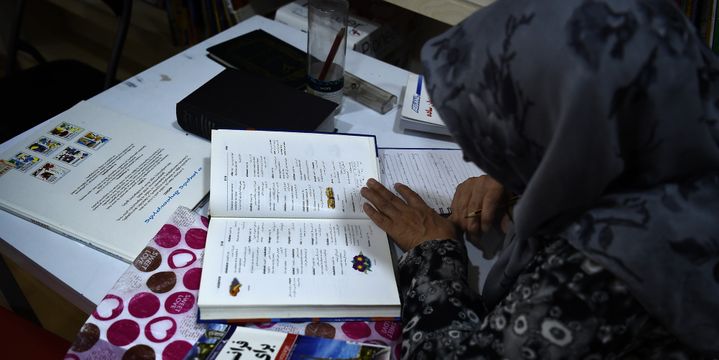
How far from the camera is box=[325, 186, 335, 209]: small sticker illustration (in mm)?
833

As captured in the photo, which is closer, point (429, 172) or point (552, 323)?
point (552, 323)

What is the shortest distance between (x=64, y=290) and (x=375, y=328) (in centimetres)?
44

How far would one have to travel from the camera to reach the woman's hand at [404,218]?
2.64 ft

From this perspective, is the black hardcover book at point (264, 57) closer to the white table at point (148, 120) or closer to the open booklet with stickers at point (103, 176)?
the white table at point (148, 120)

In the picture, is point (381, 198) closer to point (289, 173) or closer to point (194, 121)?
point (289, 173)

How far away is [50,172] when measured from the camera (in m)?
0.86

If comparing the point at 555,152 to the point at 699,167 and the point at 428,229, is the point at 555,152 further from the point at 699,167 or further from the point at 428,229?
the point at 428,229

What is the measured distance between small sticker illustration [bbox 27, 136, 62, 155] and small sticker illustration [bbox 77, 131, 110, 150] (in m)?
0.04

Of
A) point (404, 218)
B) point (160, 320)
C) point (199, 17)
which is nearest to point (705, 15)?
point (404, 218)

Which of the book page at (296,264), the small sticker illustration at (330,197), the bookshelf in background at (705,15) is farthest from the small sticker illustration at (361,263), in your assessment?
the bookshelf in background at (705,15)

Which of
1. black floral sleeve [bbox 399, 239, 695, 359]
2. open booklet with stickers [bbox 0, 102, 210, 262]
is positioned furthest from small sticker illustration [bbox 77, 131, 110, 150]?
black floral sleeve [bbox 399, 239, 695, 359]

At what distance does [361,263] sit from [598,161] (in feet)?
1.19

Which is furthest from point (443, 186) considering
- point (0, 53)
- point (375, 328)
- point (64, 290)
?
point (0, 53)

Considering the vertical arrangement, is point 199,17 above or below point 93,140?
below
